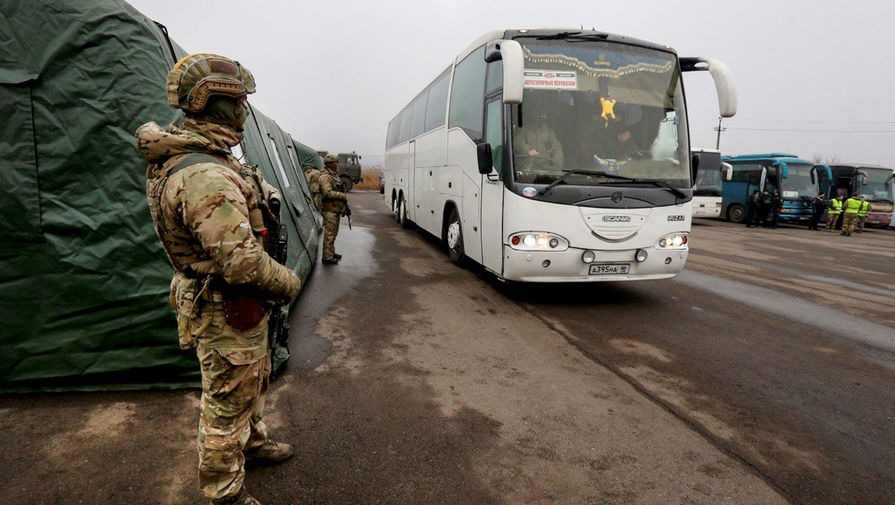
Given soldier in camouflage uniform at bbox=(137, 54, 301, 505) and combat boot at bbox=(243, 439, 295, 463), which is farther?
combat boot at bbox=(243, 439, 295, 463)

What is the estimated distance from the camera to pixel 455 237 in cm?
785

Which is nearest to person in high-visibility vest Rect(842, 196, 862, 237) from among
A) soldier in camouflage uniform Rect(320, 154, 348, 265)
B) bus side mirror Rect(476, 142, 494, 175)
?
bus side mirror Rect(476, 142, 494, 175)

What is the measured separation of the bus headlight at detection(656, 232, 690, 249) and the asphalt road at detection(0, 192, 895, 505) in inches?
32.6

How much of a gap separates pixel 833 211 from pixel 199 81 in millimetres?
23833

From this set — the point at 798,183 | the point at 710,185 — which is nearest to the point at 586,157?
the point at 710,185

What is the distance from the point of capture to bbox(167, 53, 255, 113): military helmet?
190cm

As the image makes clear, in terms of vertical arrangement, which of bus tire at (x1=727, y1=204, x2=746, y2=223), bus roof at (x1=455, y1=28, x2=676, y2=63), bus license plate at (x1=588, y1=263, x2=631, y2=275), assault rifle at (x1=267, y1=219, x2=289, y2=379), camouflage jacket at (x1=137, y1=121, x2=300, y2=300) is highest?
bus roof at (x1=455, y1=28, x2=676, y2=63)

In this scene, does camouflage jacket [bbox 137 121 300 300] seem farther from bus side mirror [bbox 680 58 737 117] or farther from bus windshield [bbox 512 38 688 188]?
A: bus side mirror [bbox 680 58 737 117]

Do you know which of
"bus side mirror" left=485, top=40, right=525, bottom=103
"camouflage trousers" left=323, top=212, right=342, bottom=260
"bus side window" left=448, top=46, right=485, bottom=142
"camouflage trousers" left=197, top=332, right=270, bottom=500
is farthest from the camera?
"camouflage trousers" left=323, top=212, right=342, bottom=260

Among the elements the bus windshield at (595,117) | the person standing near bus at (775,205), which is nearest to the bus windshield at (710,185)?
the person standing near bus at (775,205)

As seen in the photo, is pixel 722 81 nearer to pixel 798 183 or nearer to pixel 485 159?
pixel 485 159

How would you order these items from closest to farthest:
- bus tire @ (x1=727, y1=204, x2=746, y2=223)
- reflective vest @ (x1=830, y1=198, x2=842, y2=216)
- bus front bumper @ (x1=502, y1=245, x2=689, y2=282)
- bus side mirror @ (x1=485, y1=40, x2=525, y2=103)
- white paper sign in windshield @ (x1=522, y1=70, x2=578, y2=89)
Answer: bus side mirror @ (x1=485, y1=40, x2=525, y2=103) → bus front bumper @ (x1=502, y1=245, x2=689, y2=282) → white paper sign in windshield @ (x1=522, y1=70, x2=578, y2=89) → reflective vest @ (x1=830, y1=198, x2=842, y2=216) → bus tire @ (x1=727, y1=204, x2=746, y2=223)

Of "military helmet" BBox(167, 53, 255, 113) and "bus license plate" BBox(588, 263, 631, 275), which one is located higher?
"military helmet" BBox(167, 53, 255, 113)

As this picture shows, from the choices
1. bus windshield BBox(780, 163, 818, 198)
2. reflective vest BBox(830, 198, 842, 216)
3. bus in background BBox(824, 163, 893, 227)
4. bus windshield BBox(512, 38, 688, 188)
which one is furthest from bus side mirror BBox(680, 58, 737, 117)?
bus in background BBox(824, 163, 893, 227)
